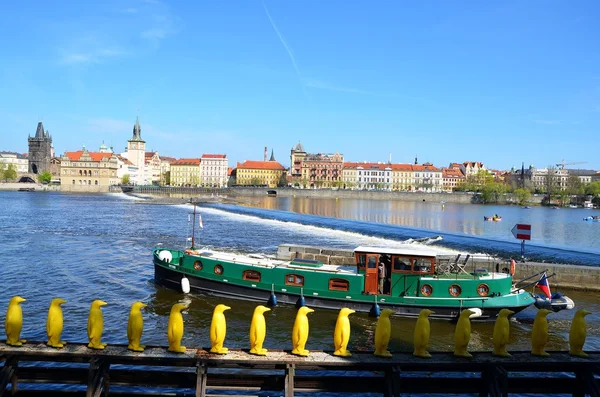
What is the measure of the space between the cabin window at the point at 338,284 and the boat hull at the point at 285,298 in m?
0.49

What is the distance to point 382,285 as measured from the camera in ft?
71.4

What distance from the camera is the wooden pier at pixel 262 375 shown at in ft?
36.6

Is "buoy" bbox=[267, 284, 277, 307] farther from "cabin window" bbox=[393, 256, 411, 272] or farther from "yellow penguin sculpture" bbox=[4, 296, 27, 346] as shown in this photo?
"yellow penguin sculpture" bbox=[4, 296, 27, 346]

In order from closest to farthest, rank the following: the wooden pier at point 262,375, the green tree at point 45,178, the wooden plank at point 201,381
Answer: the wooden plank at point 201,381
the wooden pier at point 262,375
the green tree at point 45,178

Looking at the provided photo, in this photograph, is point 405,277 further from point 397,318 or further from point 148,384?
point 148,384

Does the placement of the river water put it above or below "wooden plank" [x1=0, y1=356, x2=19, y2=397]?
below

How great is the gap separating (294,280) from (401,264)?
487cm

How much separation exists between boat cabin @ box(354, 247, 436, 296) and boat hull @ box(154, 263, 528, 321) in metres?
0.63

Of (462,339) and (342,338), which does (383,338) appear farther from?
(462,339)

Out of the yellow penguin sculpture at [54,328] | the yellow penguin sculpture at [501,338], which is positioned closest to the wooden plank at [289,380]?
the yellow penguin sculpture at [501,338]

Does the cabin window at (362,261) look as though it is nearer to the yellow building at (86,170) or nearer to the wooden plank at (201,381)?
the wooden plank at (201,381)

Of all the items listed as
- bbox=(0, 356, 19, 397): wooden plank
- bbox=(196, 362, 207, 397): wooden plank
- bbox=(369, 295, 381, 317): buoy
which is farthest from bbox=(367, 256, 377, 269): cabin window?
bbox=(0, 356, 19, 397): wooden plank

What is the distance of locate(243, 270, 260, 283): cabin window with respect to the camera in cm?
2331

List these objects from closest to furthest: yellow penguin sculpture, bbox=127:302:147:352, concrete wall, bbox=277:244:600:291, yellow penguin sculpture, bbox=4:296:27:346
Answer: yellow penguin sculpture, bbox=4:296:27:346
yellow penguin sculpture, bbox=127:302:147:352
concrete wall, bbox=277:244:600:291
